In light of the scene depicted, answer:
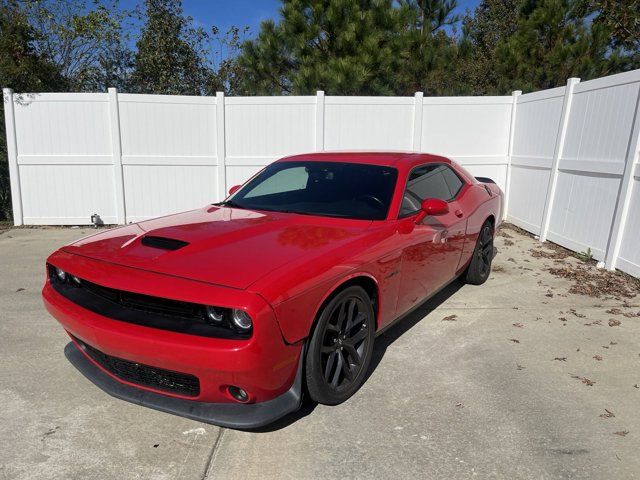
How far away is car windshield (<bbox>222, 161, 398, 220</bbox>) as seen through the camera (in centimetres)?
355

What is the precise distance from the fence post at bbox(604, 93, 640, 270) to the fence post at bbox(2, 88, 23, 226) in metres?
9.23

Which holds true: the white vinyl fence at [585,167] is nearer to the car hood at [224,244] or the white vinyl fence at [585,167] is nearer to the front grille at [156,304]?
the car hood at [224,244]

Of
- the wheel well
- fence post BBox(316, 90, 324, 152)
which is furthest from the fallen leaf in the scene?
fence post BBox(316, 90, 324, 152)

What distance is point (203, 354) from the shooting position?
2.23 meters

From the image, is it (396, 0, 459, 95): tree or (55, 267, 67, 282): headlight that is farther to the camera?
(396, 0, 459, 95): tree

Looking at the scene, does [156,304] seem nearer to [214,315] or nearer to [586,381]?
[214,315]

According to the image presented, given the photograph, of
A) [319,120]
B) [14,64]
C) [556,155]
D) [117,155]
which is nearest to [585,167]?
[556,155]

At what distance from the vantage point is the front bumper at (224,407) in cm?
236

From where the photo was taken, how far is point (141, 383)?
2576 millimetres

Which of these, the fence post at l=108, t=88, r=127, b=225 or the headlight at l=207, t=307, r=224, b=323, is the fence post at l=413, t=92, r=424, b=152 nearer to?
the fence post at l=108, t=88, r=127, b=225

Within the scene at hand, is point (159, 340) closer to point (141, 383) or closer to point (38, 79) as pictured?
point (141, 383)

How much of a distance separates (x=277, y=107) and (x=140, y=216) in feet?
10.4

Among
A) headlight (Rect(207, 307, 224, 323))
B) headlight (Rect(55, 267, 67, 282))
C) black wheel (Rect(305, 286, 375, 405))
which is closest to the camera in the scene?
headlight (Rect(207, 307, 224, 323))

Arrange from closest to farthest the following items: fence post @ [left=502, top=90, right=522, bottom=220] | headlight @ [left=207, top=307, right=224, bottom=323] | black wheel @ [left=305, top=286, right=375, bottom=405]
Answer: headlight @ [left=207, top=307, right=224, bottom=323] → black wheel @ [left=305, top=286, right=375, bottom=405] → fence post @ [left=502, top=90, right=522, bottom=220]
